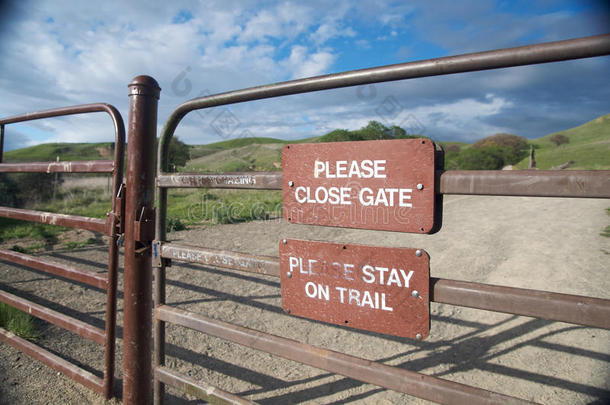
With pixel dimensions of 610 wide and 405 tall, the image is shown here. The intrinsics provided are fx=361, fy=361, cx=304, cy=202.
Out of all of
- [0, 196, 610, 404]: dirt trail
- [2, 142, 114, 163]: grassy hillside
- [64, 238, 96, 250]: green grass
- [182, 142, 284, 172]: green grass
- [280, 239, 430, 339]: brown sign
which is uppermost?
[2, 142, 114, 163]: grassy hillside

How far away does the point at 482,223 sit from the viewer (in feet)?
27.0

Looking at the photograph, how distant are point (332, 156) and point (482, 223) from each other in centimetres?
793

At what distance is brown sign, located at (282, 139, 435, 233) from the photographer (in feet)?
3.99

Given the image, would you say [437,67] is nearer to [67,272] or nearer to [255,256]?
[255,256]

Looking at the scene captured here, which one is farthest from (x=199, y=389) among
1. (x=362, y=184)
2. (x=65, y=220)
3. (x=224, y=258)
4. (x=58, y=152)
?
(x=58, y=152)

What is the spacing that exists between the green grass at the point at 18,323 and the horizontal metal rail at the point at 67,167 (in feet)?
3.98

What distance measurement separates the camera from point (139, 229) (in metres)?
1.81

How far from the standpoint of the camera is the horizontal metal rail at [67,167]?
2.15m

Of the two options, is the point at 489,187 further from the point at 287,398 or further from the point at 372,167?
the point at 287,398

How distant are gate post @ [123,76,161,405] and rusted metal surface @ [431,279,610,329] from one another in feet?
4.71

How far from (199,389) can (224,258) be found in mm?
635

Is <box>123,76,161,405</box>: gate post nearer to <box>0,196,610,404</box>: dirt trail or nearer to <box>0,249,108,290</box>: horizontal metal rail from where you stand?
<box>0,249,108,290</box>: horizontal metal rail

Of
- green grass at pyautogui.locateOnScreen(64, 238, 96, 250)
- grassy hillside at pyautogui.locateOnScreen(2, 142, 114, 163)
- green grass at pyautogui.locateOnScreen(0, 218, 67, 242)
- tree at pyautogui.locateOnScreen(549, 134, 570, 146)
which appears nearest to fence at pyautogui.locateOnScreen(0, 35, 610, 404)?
green grass at pyautogui.locateOnScreen(64, 238, 96, 250)

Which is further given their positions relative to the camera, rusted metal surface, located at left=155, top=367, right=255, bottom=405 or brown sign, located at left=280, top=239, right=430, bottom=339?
rusted metal surface, located at left=155, top=367, right=255, bottom=405
